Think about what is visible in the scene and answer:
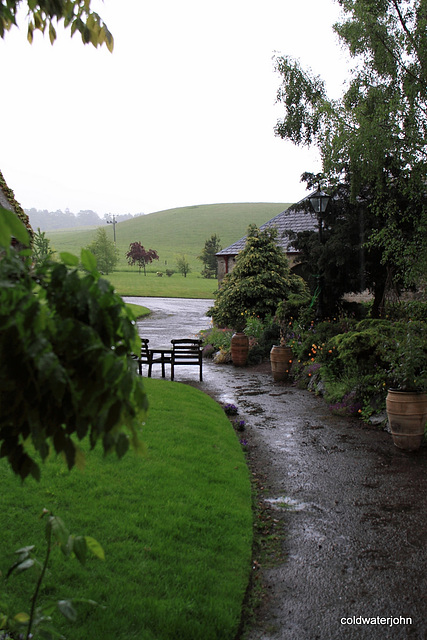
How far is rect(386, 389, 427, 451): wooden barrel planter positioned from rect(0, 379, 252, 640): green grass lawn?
238 cm

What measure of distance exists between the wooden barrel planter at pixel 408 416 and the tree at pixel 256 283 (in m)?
12.1

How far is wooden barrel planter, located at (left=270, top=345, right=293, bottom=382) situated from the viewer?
13695 millimetres

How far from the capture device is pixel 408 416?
7.66 meters

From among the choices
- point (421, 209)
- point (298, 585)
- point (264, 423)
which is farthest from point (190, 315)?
point (298, 585)

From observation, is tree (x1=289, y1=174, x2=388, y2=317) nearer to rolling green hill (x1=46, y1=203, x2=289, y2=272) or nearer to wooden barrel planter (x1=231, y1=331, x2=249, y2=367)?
wooden barrel planter (x1=231, y1=331, x2=249, y2=367)

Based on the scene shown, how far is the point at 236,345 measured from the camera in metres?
16.4

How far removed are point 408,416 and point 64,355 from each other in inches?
280

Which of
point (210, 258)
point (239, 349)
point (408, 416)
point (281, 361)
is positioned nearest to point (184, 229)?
point (210, 258)

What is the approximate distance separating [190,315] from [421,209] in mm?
24472

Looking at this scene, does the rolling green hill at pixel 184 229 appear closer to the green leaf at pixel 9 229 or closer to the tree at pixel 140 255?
the tree at pixel 140 255

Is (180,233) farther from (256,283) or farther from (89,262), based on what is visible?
(89,262)

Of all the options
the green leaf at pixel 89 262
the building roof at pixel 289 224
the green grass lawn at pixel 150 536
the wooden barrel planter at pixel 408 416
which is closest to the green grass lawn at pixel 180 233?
the building roof at pixel 289 224

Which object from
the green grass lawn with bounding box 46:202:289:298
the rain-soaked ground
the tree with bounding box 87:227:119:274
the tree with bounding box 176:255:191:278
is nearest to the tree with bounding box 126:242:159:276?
the green grass lawn with bounding box 46:202:289:298

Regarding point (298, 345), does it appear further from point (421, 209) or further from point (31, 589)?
point (31, 589)
